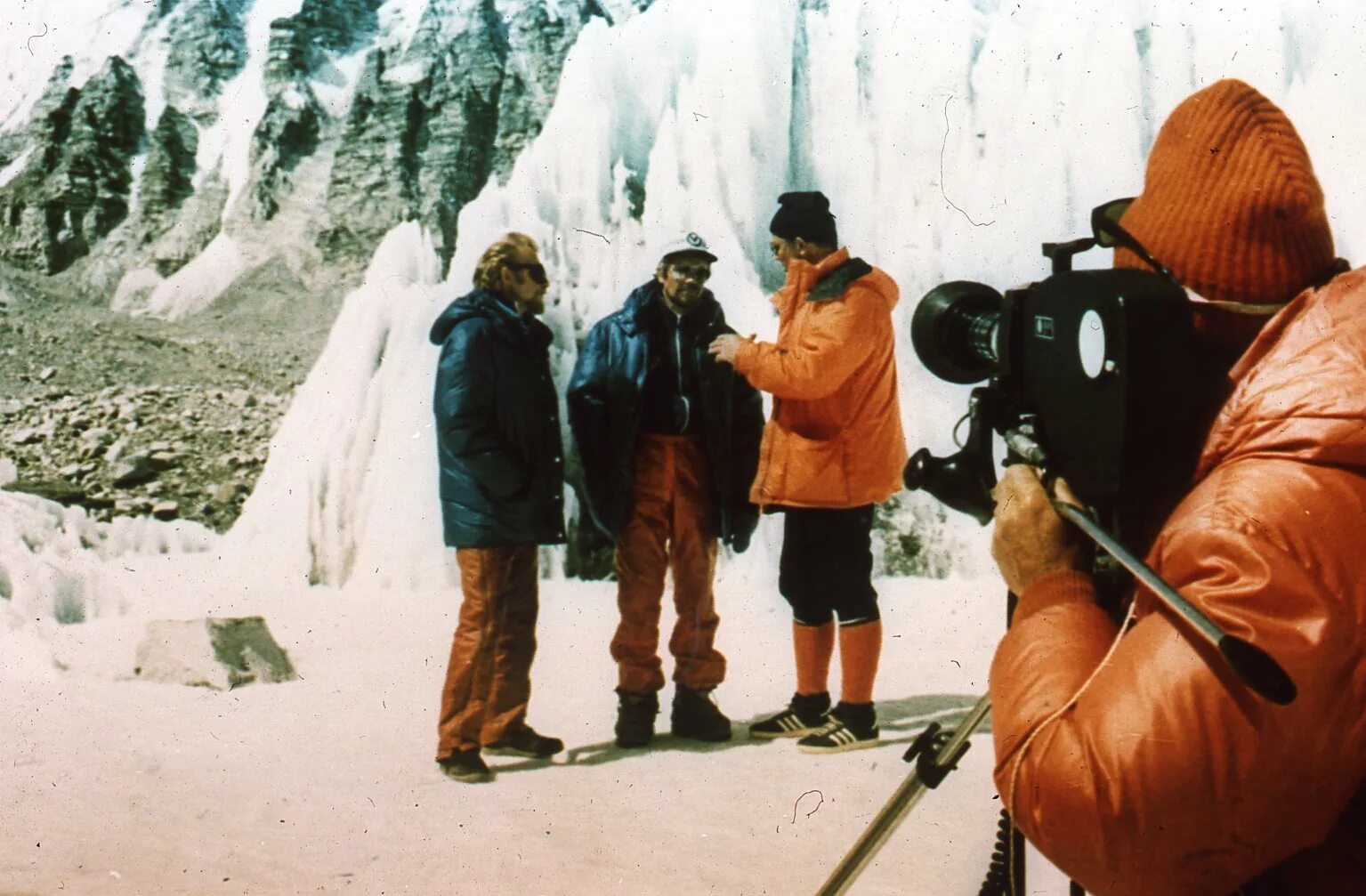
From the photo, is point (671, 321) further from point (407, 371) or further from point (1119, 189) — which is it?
point (1119, 189)

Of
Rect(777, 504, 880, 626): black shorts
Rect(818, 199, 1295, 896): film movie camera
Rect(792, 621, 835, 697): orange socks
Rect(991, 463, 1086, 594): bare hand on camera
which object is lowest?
Rect(792, 621, 835, 697): orange socks

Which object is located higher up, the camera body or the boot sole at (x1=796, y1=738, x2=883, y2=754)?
the camera body

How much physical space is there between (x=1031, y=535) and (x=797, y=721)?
7.88 ft

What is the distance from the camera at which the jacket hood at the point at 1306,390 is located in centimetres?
88

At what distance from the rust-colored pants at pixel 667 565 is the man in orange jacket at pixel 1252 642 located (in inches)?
94.1

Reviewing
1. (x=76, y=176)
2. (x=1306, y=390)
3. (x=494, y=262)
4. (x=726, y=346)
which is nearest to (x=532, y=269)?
(x=494, y=262)

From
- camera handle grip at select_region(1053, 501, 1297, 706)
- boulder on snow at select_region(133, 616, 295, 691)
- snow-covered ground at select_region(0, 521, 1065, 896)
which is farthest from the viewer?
boulder on snow at select_region(133, 616, 295, 691)

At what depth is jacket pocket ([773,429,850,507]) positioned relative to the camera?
3.31m

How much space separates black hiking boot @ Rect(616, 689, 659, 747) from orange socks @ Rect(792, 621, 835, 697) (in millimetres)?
396

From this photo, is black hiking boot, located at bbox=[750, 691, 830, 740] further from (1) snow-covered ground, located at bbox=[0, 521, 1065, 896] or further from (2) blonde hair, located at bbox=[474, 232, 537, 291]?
(2) blonde hair, located at bbox=[474, 232, 537, 291]

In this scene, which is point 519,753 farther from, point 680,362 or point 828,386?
point 828,386

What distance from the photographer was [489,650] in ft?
10.8

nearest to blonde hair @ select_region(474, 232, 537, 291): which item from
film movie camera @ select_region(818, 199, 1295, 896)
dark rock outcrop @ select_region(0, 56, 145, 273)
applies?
dark rock outcrop @ select_region(0, 56, 145, 273)

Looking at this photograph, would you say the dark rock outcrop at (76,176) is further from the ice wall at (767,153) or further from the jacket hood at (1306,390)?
the jacket hood at (1306,390)
